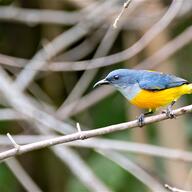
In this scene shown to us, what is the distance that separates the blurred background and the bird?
1.02 metres

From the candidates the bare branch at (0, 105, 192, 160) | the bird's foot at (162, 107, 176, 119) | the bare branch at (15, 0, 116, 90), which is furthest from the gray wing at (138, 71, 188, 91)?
the bare branch at (15, 0, 116, 90)

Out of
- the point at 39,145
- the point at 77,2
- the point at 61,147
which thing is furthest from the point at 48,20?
the point at 39,145

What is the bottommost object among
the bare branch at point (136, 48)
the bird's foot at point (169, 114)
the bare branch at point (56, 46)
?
the bird's foot at point (169, 114)

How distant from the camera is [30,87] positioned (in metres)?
6.55

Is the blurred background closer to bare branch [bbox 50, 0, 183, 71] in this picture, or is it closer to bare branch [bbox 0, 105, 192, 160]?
bare branch [bbox 50, 0, 183, 71]

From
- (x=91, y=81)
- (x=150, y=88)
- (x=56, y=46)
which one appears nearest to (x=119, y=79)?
(x=150, y=88)

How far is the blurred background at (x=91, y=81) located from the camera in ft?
17.9

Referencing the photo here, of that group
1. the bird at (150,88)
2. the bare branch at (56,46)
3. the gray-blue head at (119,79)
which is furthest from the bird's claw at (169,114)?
the bare branch at (56,46)

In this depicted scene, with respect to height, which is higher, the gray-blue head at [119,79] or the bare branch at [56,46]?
the bare branch at [56,46]

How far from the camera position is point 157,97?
3.90 metres

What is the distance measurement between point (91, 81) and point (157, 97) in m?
2.64

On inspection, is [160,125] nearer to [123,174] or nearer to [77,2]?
[123,174]

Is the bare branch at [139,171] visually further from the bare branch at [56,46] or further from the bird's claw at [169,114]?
the bird's claw at [169,114]

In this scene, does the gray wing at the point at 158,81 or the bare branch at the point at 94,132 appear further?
the gray wing at the point at 158,81
